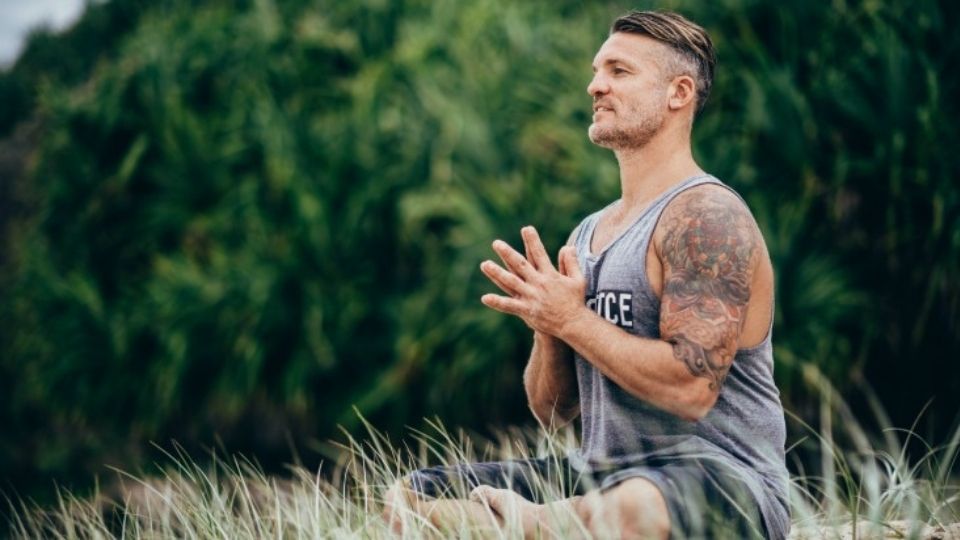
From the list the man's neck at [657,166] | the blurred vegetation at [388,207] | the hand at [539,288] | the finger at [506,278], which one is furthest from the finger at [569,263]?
the blurred vegetation at [388,207]

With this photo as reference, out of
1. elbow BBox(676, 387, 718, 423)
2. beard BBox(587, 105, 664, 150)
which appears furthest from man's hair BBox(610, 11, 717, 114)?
elbow BBox(676, 387, 718, 423)

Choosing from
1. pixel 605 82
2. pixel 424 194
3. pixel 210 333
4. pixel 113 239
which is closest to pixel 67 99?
pixel 113 239

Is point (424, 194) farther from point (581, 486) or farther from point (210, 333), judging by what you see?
point (581, 486)

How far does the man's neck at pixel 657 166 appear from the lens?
2.68m

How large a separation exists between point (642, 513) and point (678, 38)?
1.14 meters

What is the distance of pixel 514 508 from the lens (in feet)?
8.39

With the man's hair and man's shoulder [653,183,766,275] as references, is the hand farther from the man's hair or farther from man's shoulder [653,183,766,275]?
the man's hair

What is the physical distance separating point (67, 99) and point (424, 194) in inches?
166

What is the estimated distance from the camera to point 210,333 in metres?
8.77

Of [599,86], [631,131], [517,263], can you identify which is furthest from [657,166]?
[517,263]

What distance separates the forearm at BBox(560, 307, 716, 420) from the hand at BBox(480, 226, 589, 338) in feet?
0.26

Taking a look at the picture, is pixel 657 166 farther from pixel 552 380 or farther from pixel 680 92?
pixel 552 380

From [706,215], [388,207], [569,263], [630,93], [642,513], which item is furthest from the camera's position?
[388,207]

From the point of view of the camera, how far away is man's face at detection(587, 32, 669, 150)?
266 cm
